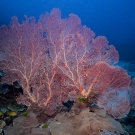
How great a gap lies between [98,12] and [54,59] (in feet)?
261

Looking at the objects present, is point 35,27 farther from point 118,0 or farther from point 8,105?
point 118,0

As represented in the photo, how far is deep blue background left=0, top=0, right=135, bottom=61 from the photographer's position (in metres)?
60.6

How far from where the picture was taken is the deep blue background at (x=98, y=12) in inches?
2386

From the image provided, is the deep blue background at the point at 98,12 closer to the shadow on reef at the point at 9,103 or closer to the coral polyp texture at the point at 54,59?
the coral polyp texture at the point at 54,59

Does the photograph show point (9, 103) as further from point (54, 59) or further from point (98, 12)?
point (98, 12)

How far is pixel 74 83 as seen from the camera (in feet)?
13.0

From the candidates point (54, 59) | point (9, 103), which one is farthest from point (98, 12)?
point (9, 103)

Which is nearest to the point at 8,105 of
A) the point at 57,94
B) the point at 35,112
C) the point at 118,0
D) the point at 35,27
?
the point at 35,112

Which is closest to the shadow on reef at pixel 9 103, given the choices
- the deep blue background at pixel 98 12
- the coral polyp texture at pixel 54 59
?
the coral polyp texture at pixel 54 59

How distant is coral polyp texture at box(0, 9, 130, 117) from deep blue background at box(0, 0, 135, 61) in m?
53.9

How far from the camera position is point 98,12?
75.6 m

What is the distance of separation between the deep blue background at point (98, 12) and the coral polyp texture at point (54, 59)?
53.9 meters

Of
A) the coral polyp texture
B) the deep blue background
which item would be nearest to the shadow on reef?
the coral polyp texture

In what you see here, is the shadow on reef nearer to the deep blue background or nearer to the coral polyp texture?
the coral polyp texture
